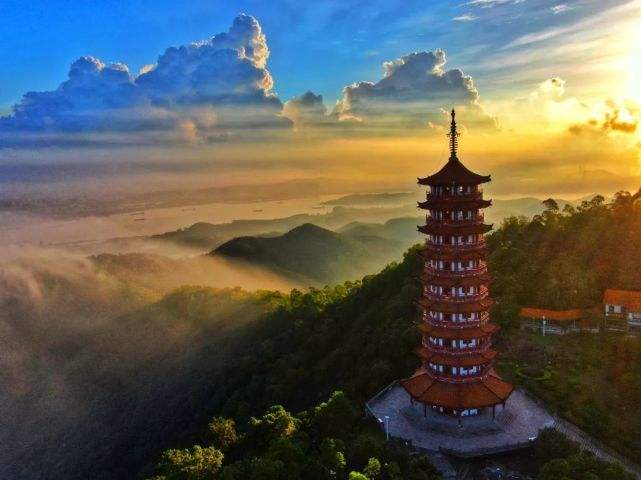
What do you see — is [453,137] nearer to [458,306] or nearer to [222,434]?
[458,306]

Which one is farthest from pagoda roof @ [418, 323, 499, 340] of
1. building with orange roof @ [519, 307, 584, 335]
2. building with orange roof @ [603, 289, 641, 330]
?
building with orange roof @ [603, 289, 641, 330]

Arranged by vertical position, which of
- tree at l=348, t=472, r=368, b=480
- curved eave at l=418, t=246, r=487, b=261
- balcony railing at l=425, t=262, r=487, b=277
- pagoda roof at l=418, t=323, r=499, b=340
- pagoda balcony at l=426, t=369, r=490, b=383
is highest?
curved eave at l=418, t=246, r=487, b=261

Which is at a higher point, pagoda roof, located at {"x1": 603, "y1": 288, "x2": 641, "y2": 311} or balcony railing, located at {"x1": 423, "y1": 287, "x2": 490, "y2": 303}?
balcony railing, located at {"x1": 423, "y1": 287, "x2": 490, "y2": 303}

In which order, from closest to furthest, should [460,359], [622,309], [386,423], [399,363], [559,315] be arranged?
[386,423], [460,359], [622,309], [399,363], [559,315]

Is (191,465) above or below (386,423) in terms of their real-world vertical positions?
below

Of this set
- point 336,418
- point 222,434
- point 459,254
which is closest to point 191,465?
point 222,434

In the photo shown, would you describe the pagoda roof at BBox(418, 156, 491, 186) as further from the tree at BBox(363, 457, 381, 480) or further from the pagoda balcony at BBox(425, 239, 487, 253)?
the tree at BBox(363, 457, 381, 480)

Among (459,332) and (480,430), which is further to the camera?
(459,332)
